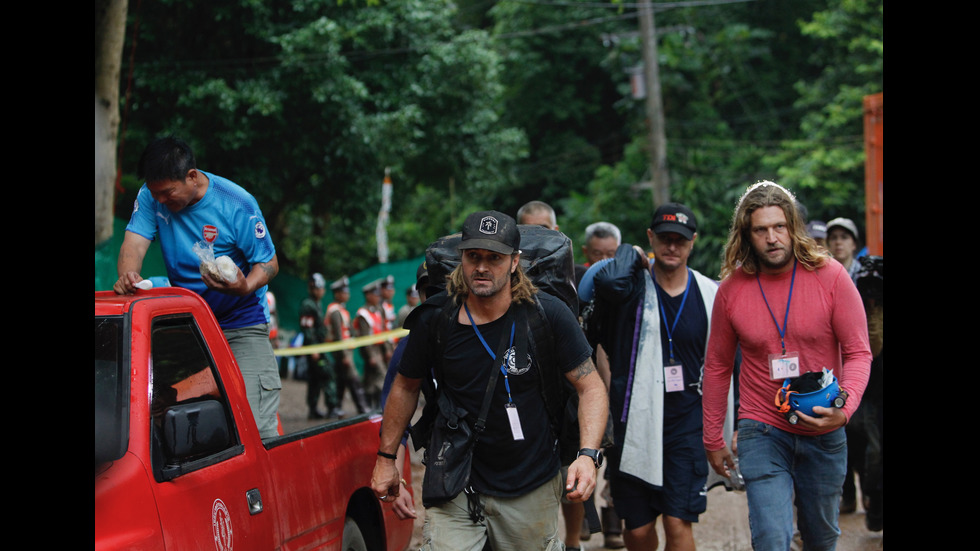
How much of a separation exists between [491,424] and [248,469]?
101 cm

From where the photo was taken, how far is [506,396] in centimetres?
415

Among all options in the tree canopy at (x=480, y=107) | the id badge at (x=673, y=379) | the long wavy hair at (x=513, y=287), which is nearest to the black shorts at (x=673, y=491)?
the id badge at (x=673, y=379)

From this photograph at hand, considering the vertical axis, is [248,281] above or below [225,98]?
below

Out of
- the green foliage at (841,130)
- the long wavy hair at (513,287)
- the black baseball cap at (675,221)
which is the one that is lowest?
the long wavy hair at (513,287)

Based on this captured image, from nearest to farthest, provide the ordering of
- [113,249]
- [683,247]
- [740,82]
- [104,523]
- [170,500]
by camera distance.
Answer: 1. [104,523]
2. [170,500]
3. [683,247]
4. [113,249]
5. [740,82]

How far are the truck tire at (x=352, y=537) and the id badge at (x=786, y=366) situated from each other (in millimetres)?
2152

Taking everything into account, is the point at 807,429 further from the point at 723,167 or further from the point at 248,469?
the point at 723,167

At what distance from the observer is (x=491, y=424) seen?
4.18 meters

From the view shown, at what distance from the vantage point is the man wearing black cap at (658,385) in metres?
5.50

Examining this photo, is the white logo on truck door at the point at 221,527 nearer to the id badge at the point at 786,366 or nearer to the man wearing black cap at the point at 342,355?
the id badge at the point at 786,366

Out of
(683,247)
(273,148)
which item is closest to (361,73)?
(273,148)

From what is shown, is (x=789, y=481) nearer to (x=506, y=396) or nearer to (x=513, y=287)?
(x=506, y=396)

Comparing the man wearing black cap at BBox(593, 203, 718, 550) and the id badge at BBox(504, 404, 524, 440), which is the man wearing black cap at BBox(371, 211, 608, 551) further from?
the man wearing black cap at BBox(593, 203, 718, 550)

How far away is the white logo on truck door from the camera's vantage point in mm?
3505
